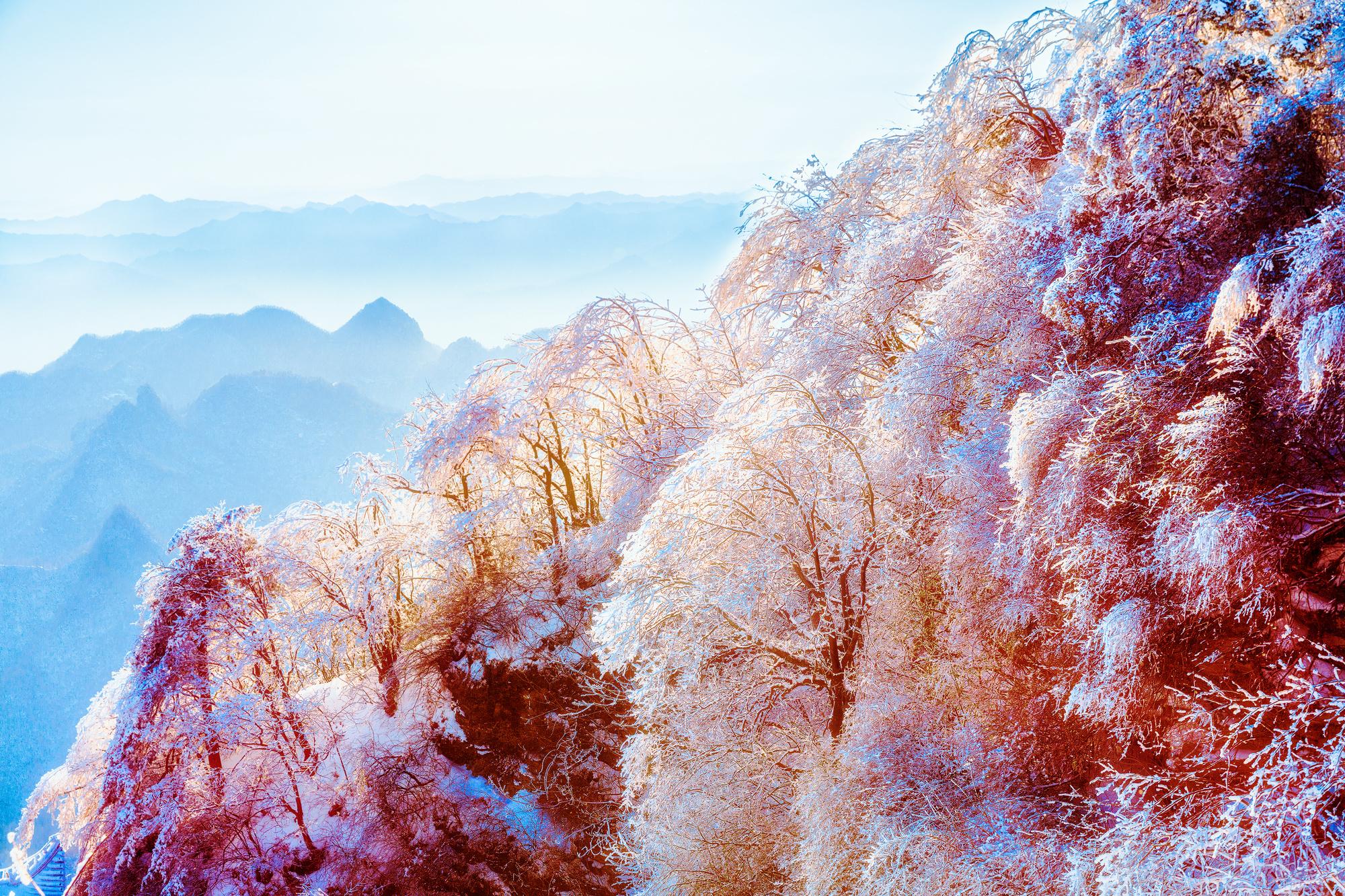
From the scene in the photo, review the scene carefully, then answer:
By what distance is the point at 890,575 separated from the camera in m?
6.52

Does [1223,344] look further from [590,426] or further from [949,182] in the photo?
[590,426]

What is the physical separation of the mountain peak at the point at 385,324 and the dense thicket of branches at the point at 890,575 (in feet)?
238

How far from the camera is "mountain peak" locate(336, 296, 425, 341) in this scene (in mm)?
79312

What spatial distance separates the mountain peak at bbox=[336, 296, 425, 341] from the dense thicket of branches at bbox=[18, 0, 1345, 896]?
7268 cm

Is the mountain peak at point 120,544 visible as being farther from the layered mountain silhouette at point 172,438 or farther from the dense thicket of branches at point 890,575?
the dense thicket of branches at point 890,575

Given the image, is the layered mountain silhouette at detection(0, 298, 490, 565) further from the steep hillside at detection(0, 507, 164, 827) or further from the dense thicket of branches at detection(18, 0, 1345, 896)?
the dense thicket of branches at detection(18, 0, 1345, 896)

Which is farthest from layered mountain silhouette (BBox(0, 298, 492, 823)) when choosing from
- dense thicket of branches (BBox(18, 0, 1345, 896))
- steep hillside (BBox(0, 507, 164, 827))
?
dense thicket of branches (BBox(18, 0, 1345, 896))

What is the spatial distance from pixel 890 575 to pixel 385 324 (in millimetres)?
83310

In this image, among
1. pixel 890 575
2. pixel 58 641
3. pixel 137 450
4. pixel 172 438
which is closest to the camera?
pixel 890 575

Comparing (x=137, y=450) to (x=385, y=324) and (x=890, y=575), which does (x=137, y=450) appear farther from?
(x=890, y=575)

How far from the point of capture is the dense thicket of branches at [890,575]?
12.7ft

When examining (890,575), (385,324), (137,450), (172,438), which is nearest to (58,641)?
(137,450)

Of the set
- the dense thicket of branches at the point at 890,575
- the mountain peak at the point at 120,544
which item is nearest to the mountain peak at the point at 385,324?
the mountain peak at the point at 120,544

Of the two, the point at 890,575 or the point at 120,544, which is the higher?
the point at 890,575
